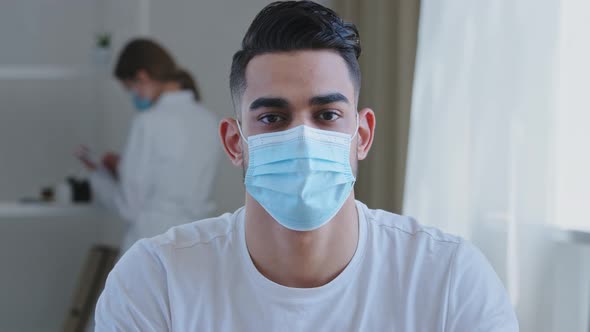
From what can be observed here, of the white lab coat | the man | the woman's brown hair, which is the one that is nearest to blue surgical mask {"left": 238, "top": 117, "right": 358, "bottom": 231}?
the man

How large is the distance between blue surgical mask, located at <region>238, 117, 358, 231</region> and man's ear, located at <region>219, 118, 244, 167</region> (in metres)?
0.07

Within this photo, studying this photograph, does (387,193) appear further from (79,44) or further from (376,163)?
(79,44)

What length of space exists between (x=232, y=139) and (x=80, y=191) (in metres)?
2.52

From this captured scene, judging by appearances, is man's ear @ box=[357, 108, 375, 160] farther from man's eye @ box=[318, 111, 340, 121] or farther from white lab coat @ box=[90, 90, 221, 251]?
white lab coat @ box=[90, 90, 221, 251]

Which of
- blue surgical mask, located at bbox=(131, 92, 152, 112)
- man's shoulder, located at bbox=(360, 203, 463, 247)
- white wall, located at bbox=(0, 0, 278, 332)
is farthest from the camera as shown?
white wall, located at bbox=(0, 0, 278, 332)

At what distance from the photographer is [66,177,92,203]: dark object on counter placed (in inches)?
151

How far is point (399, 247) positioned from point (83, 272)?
298 cm

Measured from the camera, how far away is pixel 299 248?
1341 millimetres

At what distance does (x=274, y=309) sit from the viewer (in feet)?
4.31

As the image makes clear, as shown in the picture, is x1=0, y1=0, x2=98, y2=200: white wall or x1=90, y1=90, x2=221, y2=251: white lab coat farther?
x1=0, y1=0, x2=98, y2=200: white wall

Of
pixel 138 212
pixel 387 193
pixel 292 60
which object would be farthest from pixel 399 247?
pixel 138 212

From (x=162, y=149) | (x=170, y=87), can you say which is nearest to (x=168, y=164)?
(x=162, y=149)

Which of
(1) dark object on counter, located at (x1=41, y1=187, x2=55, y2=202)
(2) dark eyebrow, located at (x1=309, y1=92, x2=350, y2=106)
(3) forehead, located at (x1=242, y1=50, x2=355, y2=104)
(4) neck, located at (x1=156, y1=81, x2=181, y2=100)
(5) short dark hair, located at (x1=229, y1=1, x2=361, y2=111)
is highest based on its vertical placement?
(5) short dark hair, located at (x1=229, y1=1, x2=361, y2=111)

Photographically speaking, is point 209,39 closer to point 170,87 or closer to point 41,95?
point 170,87
